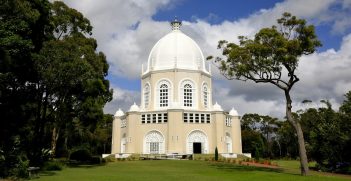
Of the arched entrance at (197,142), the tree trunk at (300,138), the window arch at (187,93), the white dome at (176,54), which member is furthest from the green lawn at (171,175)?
the white dome at (176,54)

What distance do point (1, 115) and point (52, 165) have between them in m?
5.10

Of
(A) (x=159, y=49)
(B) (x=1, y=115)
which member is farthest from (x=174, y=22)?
(B) (x=1, y=115)

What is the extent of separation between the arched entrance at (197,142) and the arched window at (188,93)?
524 cm

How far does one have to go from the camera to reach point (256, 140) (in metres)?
70.9

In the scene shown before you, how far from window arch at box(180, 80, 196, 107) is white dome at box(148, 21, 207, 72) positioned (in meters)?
2.53

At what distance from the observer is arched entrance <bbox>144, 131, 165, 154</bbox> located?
A: 5266 cm

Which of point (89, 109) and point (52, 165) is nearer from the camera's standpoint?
point (52, 165)

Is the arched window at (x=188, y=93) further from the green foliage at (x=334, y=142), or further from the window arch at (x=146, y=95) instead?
the green foliage at (x=334, y=142)

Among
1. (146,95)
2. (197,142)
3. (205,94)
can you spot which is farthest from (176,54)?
(197,142)

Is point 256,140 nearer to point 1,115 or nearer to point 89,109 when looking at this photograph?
point 89,109

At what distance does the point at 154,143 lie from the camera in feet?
174

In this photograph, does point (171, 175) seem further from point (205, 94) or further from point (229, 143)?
point (205, 94)

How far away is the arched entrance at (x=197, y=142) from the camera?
171ft

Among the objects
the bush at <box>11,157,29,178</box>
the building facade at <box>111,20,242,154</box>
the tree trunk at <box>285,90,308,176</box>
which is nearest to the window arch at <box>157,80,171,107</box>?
the building facade at <box>111,20,242,154</box>
